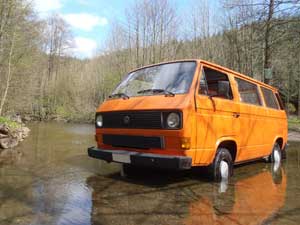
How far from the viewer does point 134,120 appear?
5.16 metres

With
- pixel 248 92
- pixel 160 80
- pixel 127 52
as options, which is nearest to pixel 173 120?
pixel 160 80

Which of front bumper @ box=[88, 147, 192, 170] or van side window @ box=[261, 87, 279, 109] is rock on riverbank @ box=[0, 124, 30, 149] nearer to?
front bumper @ box=[88, 147, 192, 170]

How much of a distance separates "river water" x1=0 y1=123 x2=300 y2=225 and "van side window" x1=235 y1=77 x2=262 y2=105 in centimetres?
156

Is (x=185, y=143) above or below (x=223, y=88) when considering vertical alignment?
below

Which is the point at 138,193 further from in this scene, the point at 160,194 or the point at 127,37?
the point at 127,37

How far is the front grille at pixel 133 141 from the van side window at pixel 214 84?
110cm

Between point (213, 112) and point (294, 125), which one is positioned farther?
point (294, 125)

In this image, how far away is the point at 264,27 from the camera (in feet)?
42.1

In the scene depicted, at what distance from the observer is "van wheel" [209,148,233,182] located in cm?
547

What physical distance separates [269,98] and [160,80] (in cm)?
356

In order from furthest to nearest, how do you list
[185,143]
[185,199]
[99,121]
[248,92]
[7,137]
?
[7,137] → [248,92] → [99,121] → [185,143] → [185,199]

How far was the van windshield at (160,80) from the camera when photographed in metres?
5.22

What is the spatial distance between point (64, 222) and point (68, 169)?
322cm

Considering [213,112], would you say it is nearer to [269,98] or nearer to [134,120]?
[134,120]
